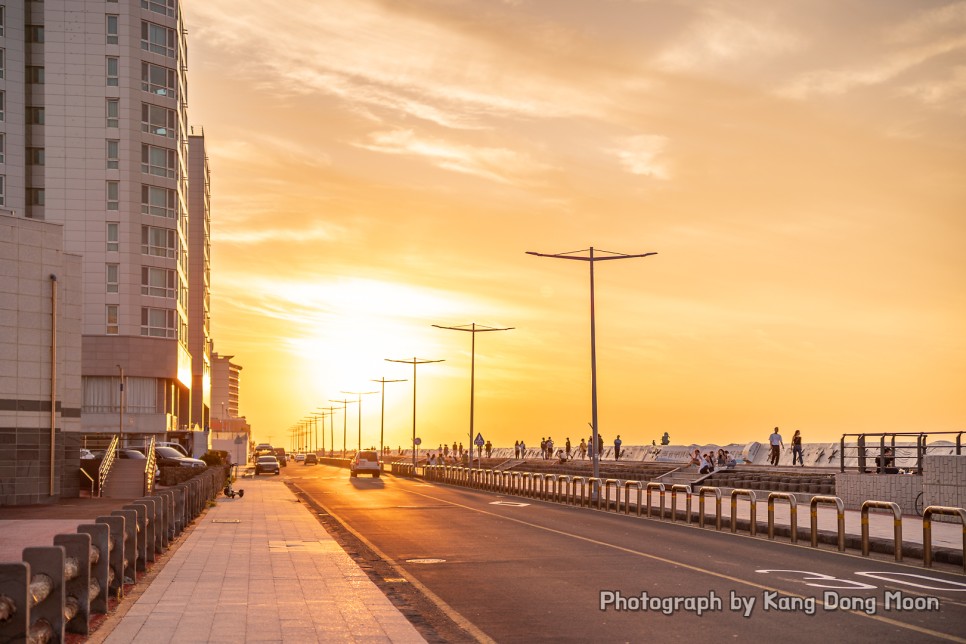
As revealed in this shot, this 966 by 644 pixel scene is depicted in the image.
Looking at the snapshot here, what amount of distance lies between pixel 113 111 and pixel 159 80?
15.4ft

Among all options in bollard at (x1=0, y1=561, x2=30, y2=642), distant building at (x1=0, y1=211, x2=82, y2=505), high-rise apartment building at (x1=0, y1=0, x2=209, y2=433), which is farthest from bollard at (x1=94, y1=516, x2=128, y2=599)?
high-rise apartment building at (x1=0, y1=0, x2=209, y2=433)

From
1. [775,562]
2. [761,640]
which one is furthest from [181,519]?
[761,640]

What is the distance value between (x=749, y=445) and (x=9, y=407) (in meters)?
39.6

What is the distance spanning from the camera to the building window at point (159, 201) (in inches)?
3378

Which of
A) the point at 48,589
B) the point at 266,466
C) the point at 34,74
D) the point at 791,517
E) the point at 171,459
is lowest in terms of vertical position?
the point at 266,466

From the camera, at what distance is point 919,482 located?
29875 millimetres

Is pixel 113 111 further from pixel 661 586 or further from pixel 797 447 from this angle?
pixel 661 586

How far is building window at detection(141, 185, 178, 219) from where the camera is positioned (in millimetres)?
85812

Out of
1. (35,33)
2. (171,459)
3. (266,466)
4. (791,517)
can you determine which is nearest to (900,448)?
(791,517)

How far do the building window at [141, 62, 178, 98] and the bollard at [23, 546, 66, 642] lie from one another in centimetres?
8150

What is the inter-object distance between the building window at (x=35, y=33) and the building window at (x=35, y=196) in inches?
442

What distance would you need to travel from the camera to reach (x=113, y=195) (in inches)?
3322

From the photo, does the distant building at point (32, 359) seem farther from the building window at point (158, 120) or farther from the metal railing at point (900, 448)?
the building window at point (158, 120)

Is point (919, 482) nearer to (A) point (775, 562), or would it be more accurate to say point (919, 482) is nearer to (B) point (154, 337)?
(A) point (775, 562)
